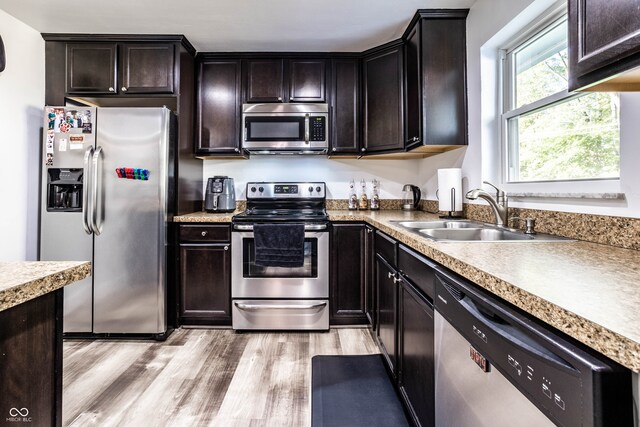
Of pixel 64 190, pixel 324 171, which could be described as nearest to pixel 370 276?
pixel 324 171

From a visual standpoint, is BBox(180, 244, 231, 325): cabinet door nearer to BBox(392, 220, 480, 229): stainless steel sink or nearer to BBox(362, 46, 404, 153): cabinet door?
BBox(392, 220, 480, 229): stainless steel sink

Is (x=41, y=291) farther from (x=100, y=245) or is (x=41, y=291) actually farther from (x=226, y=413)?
(x=100, y=245)

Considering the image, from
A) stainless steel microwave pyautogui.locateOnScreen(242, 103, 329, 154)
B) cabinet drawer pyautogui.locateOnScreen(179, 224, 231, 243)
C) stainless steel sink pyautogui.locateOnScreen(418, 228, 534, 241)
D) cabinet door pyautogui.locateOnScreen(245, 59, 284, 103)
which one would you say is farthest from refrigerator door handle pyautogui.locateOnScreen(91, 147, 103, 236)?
stainless steel sink pyautogui.locateOnScreen(418, 228, 534, 241)

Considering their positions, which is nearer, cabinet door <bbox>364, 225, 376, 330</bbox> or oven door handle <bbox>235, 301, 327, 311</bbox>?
cabinet door <bbox>364, 225, 376, 330</bbox>

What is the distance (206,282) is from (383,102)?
2.05 metres

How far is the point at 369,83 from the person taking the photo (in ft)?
9.43

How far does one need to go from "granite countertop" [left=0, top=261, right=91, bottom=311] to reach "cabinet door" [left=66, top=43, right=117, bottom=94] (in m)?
2.30

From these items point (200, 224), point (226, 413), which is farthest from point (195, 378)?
point (200, 224)

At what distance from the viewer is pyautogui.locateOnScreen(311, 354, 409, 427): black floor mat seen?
1.58 m

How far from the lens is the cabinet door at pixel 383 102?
2686 mm

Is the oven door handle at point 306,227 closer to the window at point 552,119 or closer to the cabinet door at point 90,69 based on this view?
the window at point 552,119

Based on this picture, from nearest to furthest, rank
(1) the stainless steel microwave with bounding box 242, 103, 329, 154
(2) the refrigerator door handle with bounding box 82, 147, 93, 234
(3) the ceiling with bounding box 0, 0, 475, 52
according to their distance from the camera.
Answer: (3) the ceiling with bounding box 0, 0, 475, 52 < (2) the refrigerator door handle with bounding box 82, 147, 93, 234 < (1) the stainless steel microwave with bounding box 242, 103, 329, 154

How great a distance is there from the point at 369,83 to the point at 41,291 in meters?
2.71

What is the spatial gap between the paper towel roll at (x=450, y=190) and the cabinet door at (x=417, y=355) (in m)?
0.91
